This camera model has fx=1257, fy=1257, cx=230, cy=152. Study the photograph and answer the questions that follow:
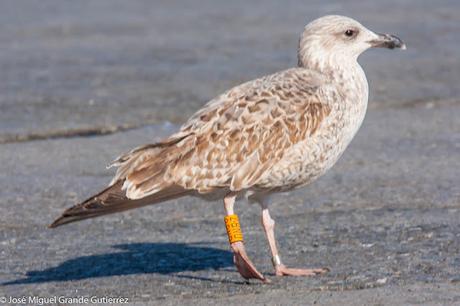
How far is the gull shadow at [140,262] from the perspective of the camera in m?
7.88

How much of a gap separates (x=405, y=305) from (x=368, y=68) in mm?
8978

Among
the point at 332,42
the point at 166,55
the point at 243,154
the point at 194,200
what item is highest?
the point at 332,42

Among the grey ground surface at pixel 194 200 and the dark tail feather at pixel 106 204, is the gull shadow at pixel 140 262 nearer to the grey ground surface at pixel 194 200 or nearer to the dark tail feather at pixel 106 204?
the grey ground surface at pixel 194 200

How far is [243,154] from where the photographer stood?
7730 mm

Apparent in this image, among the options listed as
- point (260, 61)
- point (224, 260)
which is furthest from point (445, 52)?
point (224, 260)

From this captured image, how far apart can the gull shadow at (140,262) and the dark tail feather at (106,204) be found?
18.2 inches

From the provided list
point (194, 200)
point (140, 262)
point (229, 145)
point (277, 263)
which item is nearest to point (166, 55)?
point (194, 200)

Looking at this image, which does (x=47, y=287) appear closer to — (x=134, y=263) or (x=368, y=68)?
(x=134, y=263)

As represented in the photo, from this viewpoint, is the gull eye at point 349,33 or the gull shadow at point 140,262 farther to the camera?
the gull eye at point 349,33

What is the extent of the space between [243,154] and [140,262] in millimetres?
1068

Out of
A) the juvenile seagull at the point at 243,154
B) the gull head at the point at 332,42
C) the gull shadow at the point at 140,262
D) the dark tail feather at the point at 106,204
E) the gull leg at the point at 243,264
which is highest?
the gull head at the point at 332,42

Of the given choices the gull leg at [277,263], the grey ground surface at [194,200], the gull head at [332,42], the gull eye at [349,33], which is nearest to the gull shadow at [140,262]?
the grey ground surface at [194,200]

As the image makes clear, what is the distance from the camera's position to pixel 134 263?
8.16 metres

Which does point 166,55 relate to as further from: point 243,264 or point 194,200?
point 243,264
